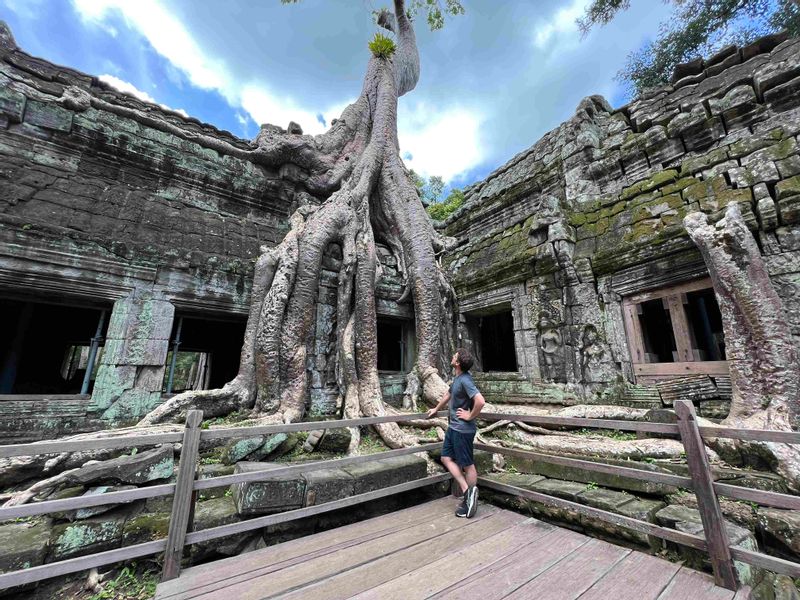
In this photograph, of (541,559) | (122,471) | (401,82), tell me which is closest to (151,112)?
(401,82)

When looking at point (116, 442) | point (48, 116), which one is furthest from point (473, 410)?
point (48, 116)

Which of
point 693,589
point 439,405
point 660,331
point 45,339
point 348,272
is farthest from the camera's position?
point 45,339

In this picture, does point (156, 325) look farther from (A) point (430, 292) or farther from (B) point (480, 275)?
(B) point (480, 275)

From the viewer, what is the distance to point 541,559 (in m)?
1.95

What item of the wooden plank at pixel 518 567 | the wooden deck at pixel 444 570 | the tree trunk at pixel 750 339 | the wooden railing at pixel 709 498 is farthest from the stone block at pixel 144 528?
the tree trunk at pixel 750 339

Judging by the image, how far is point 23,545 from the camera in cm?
184

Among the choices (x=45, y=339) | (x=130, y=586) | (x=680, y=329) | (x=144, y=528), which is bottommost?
(x=130, y=586)

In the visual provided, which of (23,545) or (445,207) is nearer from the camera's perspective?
(23,545)

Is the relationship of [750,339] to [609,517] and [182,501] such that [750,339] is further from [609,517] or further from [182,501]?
[182,501]

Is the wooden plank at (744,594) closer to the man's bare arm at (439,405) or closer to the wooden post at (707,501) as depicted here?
the wooden post at (707,501)

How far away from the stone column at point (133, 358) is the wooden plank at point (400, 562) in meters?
3.63

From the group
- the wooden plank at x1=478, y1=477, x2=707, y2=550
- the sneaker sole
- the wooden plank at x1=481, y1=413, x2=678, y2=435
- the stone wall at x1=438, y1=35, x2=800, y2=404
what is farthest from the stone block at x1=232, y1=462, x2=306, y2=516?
the stone wall at x1=438, y1=35, x2=800, y2=404

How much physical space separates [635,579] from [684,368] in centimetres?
338

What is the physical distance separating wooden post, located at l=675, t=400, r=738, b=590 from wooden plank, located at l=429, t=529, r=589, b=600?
65 centimetres
